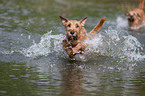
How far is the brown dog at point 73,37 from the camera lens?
8.96 metres

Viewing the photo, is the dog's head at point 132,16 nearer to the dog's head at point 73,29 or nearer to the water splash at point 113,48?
the water splash at point 113,48

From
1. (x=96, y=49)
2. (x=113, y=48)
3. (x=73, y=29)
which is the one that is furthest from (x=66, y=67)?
(x=113, y=48)

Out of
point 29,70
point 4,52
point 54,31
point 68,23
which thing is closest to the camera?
point 29,70

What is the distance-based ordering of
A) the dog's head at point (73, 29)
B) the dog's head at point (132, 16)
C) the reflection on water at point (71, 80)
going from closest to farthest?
1. the reflection on water at point (71, 80)
2. the dog's head at point (73, 29)
3. the dog's head at point (132, 16)

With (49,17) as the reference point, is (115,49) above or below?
below

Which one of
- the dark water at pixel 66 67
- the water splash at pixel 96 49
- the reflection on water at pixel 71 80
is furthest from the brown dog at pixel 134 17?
the reflection on water at pixel 71 80

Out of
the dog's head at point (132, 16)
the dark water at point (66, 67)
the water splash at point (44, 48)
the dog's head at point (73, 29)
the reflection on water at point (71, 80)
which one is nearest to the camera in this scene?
the reflection on water at point (71, 80)

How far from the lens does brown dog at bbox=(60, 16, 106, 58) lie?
8.96 meters

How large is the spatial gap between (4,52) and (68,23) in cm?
236

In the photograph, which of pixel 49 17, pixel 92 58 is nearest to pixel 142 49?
pixel 92 58

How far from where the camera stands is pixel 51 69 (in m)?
8.30

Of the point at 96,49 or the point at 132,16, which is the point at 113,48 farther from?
the point at 132,16

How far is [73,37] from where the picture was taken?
9148mm

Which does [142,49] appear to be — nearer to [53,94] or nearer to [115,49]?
[115,49]
